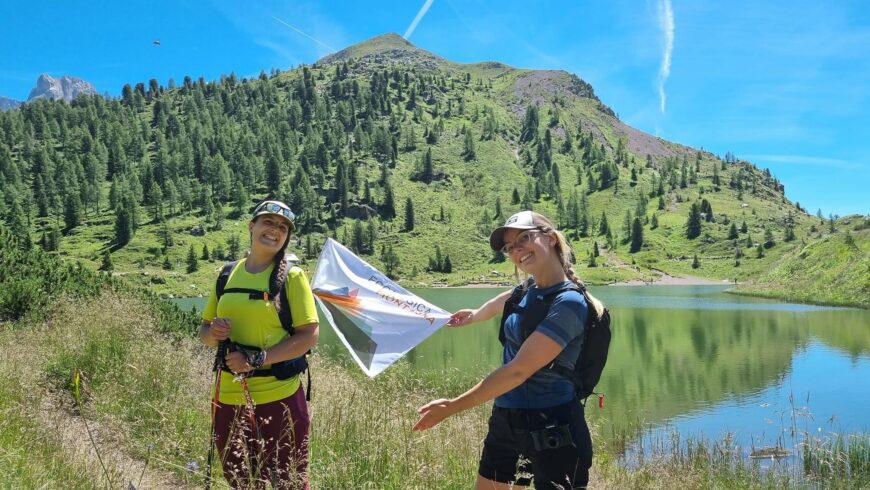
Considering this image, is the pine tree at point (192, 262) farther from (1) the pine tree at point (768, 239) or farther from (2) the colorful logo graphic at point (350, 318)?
(1) the pine tree at point (768, 239)

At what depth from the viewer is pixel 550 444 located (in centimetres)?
246

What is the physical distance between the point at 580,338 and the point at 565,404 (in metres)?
0.32

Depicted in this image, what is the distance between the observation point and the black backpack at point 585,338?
2475 mm

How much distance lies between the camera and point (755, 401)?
15570mm

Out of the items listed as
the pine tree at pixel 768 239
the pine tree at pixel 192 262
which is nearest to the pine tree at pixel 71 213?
the pine tree at pixel 192 262

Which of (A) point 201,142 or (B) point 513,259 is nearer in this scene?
(B) point 513,259

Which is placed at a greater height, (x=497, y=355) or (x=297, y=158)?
(x=297, y=158)

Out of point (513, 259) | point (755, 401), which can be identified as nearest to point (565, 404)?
point (513, 259)

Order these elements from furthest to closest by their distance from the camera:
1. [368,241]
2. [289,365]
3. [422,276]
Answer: [368,241] → [422,276] → [289,365]

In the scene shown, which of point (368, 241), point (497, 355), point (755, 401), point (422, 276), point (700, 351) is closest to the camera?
point (755, 401)

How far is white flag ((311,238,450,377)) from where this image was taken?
417 cm

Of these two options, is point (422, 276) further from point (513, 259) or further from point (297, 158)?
point (513, 259)

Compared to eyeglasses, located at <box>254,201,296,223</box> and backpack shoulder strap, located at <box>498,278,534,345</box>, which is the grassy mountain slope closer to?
backpack shoulder strap, located at <box>498,278,534,345</box>

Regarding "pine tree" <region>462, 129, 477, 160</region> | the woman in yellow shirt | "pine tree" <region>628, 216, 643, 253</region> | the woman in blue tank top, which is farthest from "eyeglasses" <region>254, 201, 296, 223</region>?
"pine tree" <region>462, 129, 477, 160</region>
